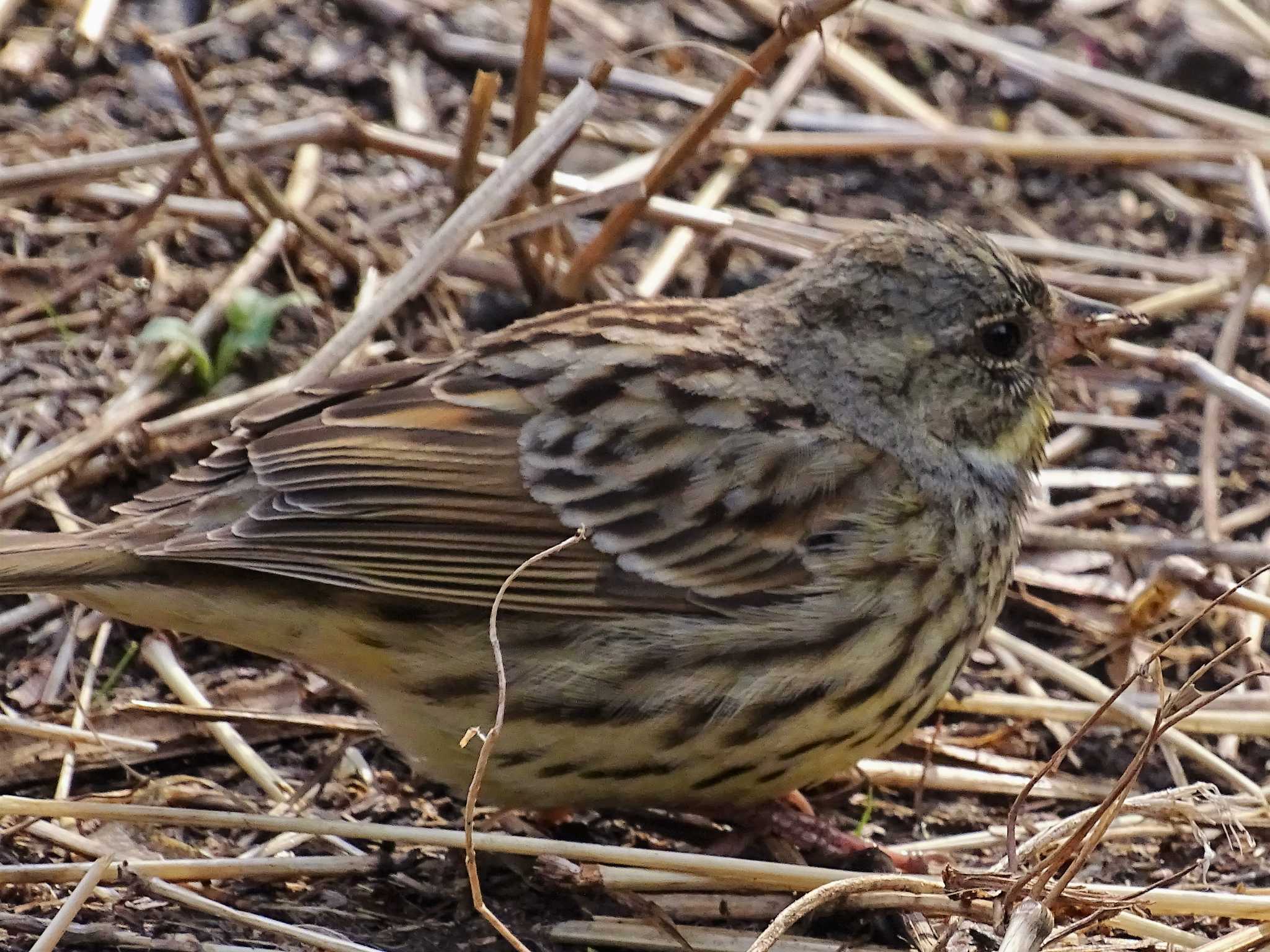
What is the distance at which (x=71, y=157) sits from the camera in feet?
15.0

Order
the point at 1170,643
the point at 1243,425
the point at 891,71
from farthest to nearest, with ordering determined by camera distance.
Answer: the point at 891,71, the point at 1243,425, the point at 1170,643

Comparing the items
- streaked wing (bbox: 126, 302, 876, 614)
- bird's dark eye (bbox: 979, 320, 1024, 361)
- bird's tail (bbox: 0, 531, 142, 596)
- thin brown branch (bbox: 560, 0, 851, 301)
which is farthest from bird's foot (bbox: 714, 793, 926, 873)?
thin brown branch (bbox: 560, 0, 851, 301)

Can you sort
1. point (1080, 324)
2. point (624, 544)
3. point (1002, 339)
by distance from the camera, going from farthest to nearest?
1. point (1080, 324)
2. point (1002, 339)
3. point (624, 544)

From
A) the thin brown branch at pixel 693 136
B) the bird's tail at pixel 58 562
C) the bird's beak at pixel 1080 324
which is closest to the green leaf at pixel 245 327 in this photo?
the thin brown branch at pixel 693 136

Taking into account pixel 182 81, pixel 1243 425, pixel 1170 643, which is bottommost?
pixel 1243 425

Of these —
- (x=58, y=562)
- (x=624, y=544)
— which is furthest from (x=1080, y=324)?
(x=58, y=562)

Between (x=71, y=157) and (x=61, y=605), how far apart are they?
1287 millimetres

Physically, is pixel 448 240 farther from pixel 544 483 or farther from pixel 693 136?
pixel 544 483

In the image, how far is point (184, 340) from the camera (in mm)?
4254

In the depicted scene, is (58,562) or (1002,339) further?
(1002,339)

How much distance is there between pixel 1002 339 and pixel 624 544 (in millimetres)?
999

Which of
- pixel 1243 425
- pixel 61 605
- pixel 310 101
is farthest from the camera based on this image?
pixel 310 101

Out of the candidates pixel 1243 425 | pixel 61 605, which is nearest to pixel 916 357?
pixel 1243 425

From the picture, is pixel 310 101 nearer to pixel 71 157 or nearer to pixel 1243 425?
pixel 71 157
